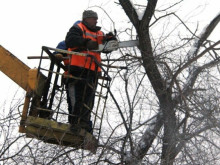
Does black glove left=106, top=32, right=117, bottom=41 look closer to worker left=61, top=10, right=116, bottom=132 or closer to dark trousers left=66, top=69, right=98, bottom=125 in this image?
worker left=61, top=10, right=116, bottom=132

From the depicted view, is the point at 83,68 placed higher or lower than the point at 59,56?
lower

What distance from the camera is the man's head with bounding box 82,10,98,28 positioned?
301 inches

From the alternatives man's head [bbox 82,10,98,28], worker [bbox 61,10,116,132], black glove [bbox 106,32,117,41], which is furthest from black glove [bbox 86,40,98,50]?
man's head [bbox 82,10,98,28]

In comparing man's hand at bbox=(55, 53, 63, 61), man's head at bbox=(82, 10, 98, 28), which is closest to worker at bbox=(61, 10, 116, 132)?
man's head at bbox=(82, 10, 98, 28)

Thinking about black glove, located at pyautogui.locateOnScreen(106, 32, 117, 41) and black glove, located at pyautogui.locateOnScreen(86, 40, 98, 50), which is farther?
black glove, located at pyautogui.locateOnScreen(106, 32, 117, 41)

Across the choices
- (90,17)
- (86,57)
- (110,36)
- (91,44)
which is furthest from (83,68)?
(90,17)

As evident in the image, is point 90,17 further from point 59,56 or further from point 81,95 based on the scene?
point 81,95

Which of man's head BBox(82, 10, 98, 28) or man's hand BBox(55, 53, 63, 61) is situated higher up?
man's head BBox(82, 10, 98, 28)

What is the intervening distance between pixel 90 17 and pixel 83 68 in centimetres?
74

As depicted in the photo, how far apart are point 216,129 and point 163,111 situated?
0.79 metres

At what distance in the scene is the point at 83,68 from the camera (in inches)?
293

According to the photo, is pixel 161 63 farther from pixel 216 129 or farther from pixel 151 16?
pixel 216 129

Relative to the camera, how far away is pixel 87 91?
7.51 meters

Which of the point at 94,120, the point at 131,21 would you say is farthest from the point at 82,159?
the point at 131,21
